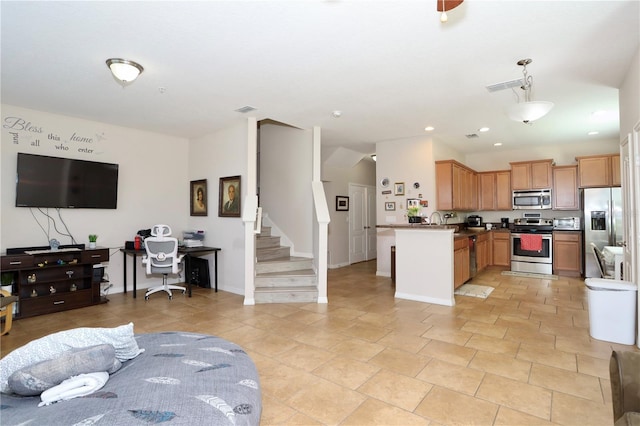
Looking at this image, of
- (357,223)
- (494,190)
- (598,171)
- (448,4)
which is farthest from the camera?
(357,223)

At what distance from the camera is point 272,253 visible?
5875mm

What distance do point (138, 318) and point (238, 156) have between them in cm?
275

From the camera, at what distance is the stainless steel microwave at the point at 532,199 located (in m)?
6.89

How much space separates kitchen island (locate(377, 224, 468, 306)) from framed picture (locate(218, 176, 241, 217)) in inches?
104

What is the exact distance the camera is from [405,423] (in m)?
1.98

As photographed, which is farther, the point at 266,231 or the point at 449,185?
the point at 266,231

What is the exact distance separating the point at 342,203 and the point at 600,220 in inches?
202

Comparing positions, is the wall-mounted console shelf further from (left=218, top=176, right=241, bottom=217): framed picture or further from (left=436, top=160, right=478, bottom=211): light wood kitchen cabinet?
(left=436, top=160, right=478, bottom=211): light wood kitchen cabinet

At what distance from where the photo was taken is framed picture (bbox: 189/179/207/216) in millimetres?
5879

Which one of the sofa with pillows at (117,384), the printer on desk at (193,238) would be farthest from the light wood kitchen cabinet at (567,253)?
the sofa with pillows at (117,384)

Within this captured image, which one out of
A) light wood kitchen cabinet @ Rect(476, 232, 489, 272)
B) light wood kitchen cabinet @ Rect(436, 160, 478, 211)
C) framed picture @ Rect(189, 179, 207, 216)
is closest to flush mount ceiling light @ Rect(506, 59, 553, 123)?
light wood kitchen cabinet @ Rect(436, 160, 478, 211)

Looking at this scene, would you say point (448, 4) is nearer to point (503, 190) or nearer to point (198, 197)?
point (198, 197)

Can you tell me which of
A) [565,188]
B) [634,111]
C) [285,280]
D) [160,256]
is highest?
[634,111]

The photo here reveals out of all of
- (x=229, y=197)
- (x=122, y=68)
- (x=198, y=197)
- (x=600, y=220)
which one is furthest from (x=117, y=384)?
(x=600, y=220)
